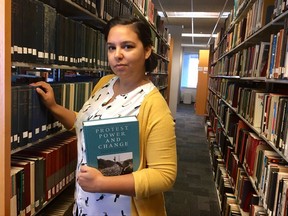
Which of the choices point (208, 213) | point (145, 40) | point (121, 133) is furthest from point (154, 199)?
point (208, 213)

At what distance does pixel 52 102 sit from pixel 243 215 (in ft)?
5.49

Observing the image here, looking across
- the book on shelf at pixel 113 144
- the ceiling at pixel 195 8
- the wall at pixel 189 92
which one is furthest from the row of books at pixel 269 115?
the wall at pixel 189 92

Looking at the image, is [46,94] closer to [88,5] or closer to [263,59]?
[88,5]

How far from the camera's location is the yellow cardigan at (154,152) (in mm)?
986

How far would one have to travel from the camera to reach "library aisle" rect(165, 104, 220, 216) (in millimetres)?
3088

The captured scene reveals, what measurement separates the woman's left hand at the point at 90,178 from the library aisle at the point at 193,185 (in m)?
2.16

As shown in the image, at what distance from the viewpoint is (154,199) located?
1127 mm

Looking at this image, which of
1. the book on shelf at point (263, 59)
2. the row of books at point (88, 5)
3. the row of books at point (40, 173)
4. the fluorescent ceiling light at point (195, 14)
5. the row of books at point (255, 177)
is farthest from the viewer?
the fluorescent ceiling light at point (195, 14)

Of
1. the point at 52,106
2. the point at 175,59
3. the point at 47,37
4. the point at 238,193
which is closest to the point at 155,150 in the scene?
the point at 52,106

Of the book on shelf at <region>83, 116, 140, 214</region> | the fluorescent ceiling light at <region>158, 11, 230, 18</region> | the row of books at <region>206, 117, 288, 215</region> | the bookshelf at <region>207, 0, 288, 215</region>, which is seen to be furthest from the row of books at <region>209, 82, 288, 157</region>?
the fluorescent ceiling light at <region>158, 11, 230, 18</region>

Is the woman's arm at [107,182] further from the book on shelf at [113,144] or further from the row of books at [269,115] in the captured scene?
the row of books at [269,115]

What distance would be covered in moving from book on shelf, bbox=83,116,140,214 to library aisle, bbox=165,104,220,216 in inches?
83.2

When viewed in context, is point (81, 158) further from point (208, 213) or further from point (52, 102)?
point (208, 213)

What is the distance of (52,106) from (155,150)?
614 millimetres
